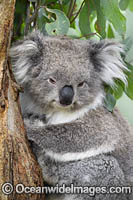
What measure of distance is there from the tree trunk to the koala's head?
732mm

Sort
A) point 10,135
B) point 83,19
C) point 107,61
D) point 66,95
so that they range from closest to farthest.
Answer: point 10,135 < point 66,95 < point 107,61 < point 83,19

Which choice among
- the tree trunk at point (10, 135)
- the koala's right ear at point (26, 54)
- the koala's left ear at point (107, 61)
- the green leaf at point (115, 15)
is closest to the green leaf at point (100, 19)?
the koala's left ear at point (107, 61)

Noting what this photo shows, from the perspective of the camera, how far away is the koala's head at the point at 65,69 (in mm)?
3262

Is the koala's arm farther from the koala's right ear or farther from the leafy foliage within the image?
the koala's right ear

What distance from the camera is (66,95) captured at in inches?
124

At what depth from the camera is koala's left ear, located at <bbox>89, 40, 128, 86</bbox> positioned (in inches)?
141

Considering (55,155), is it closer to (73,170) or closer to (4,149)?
(73,170)

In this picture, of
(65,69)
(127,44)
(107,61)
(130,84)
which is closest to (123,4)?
(127,44)

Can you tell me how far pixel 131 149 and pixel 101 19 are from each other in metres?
1.53

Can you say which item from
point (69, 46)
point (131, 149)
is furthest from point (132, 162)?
point (69, 46)

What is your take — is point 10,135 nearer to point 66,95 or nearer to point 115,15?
point 66,95

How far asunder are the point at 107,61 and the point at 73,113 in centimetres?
75

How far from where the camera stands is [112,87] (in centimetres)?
375

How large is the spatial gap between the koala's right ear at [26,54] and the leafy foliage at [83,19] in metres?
0.17
